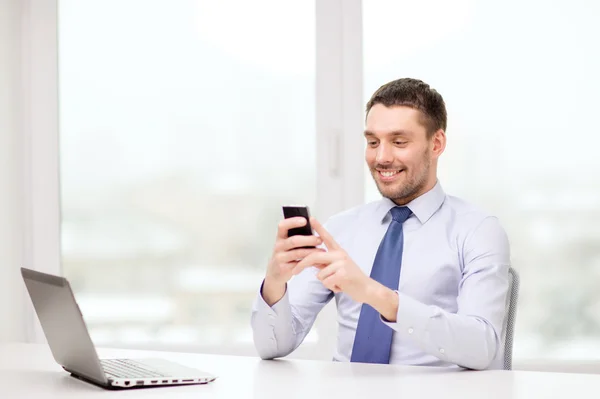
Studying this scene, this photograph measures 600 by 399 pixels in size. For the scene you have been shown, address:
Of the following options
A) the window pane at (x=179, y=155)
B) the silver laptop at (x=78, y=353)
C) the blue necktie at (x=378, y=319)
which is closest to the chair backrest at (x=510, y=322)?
the blue necktie at (x=378, y=319)

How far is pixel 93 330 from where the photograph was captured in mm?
3840

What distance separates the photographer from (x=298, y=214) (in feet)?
6.30

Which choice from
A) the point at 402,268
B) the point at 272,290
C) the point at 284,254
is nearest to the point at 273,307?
the point at 272,290

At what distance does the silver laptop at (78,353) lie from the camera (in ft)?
5.59

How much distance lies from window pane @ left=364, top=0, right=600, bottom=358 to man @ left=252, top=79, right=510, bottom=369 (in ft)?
3.11

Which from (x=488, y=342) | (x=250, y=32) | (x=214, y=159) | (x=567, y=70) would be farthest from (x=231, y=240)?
(x=488, y=342)

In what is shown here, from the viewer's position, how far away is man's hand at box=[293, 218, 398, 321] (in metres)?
1.95

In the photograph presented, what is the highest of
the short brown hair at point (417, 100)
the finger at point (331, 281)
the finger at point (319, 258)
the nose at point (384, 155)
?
the short brown hair at point (417, 100)

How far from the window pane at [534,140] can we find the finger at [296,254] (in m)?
1.58

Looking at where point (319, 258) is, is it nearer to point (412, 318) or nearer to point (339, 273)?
point (339, 273)

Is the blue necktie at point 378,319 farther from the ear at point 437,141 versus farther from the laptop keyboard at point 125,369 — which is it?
the laptop keyboard at point 125,369

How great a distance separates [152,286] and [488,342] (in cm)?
209

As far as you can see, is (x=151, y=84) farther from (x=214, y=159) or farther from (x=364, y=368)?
(x=364, y=368)

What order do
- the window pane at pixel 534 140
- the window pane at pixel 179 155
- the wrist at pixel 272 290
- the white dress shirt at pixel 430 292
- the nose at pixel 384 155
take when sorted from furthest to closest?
the window pane at pixel 179 155
the window pane at pixel 534 140
the nose at pixel 384 155
the wrist at pixel 272 290
the white dress shirt at pixel 430 292
